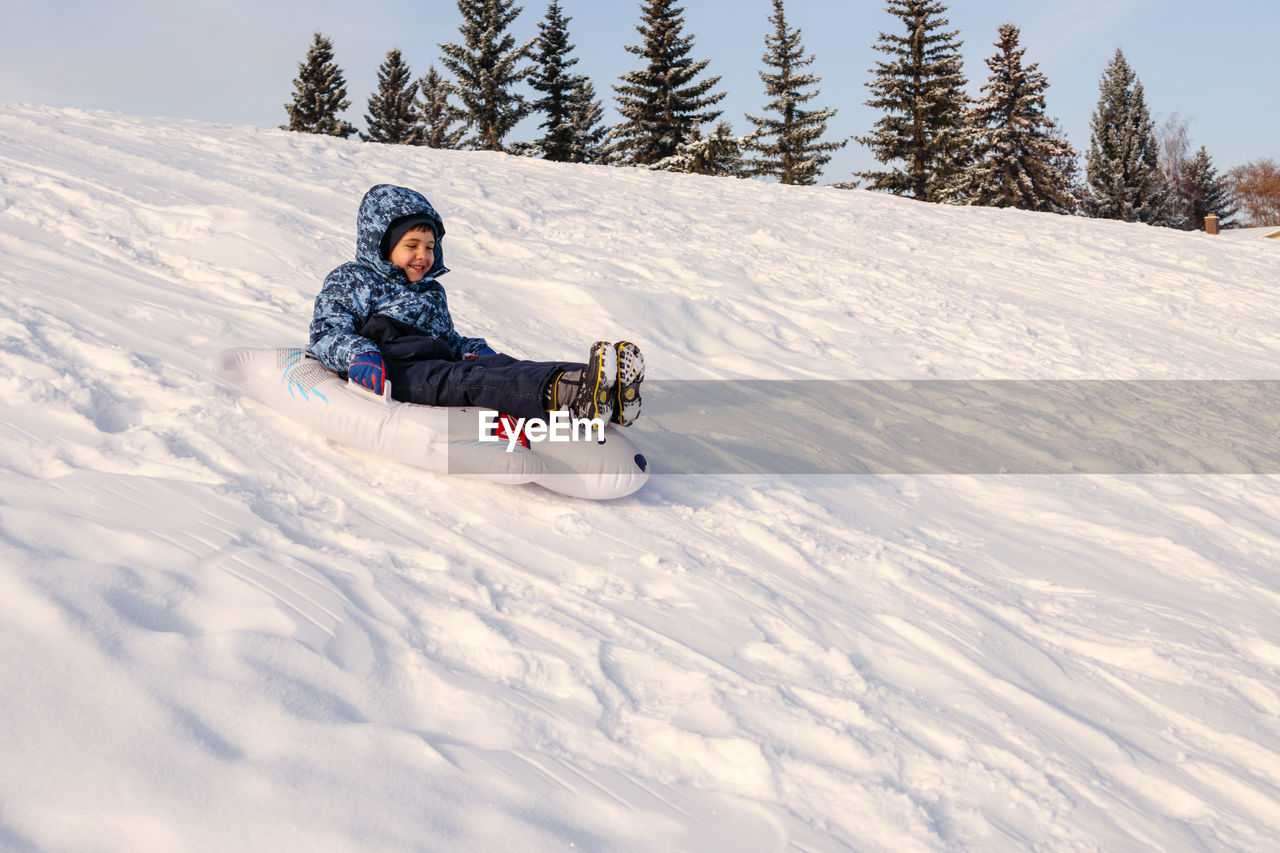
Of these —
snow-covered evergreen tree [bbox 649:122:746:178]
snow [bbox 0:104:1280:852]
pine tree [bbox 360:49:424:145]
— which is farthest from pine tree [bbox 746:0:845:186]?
snow [bbox 0:104:1280:852]

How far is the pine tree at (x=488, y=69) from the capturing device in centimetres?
3031

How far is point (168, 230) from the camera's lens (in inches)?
209

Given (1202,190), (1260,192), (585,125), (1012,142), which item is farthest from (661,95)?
(1260,192)

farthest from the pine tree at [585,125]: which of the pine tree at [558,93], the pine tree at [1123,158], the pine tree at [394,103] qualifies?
the pine tree at [1123,158]

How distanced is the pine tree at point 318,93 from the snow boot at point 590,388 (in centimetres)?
3527

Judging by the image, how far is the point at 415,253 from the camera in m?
3.40

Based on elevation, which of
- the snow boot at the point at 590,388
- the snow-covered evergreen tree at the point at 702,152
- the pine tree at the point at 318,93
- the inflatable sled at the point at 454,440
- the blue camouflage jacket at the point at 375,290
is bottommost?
the inflatable sled at the point at 454,440

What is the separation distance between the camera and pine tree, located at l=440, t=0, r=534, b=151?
99.5 ft

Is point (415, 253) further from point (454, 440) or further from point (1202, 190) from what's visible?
point (1202, 190)

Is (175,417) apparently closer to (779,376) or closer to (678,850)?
(678,850)

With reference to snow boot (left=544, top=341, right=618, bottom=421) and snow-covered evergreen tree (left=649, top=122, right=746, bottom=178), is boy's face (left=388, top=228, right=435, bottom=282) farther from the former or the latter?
snow-covered evergreen tree (left=649, top=122, right=746, bottom=178)

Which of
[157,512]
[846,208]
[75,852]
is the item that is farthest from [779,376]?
[846,208]

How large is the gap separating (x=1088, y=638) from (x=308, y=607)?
7.40ft

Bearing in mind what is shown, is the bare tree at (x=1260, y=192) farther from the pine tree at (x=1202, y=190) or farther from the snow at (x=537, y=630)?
the snow at (x=537, y=630)
